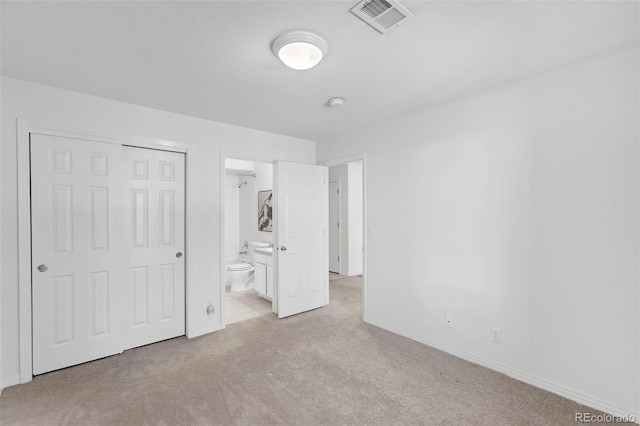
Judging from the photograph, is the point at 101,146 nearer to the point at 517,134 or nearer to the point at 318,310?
the point at 318,310

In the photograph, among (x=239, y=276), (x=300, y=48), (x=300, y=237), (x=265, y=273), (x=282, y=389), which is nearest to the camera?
(x=300, y=48)

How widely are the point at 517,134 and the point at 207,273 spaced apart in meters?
3.34

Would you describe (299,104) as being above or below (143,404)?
above

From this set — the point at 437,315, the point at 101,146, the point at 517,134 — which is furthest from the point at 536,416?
the point at 101,146

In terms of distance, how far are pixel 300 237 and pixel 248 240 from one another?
265 centimetres

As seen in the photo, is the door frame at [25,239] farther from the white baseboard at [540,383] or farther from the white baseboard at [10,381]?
the white baseboard at [540,383]

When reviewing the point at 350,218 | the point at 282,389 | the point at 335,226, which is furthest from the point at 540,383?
the point at 335,226

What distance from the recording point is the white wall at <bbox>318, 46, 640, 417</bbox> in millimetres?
1963

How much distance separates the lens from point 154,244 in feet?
10.1

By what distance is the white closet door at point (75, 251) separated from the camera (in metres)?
2.45

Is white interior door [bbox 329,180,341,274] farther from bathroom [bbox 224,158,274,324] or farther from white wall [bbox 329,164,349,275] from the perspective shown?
bathroom [bbox 224,158,274,324]

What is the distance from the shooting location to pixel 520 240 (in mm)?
2398

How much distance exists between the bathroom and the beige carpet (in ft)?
3.74

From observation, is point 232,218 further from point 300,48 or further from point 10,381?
point 300,48
